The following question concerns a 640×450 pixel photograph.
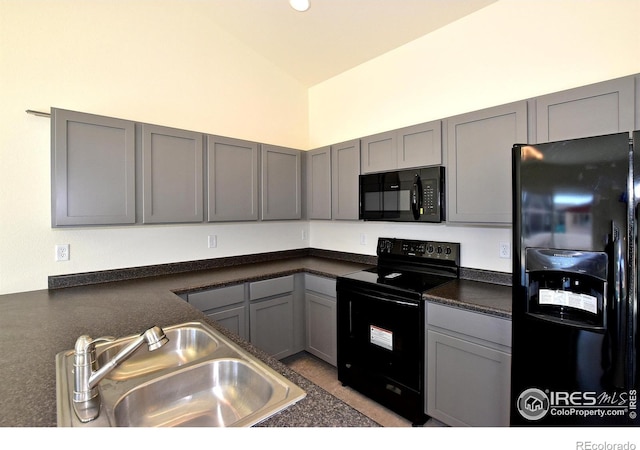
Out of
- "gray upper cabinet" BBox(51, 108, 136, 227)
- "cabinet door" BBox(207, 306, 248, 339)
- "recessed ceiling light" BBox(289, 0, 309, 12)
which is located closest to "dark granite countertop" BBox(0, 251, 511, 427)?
"cabinet door" BBox(207, 306, 248, 339)

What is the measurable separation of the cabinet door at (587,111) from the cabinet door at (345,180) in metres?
1.36

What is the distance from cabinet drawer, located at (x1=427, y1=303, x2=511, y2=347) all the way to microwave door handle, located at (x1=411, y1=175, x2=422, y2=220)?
2.25 ft

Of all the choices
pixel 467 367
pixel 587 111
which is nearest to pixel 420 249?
pixel 467 367

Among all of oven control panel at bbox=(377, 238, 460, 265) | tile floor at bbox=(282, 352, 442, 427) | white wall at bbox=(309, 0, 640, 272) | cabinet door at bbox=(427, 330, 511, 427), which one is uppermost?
white wall at bbox=(309, 0, 640, 272)

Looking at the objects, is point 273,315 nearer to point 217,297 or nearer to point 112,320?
point 217,297

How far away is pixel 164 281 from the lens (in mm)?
2281

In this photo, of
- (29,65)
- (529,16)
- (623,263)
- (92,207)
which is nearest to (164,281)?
(92,207)

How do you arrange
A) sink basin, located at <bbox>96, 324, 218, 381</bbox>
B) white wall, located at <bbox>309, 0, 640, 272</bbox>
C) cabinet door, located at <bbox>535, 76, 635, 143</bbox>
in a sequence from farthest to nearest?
white wall, located at <bbox>309, 0, 640, 272</bbox> < cabinet door, located at <bbox>535, 76, 635, 143</bbox> < sink basin, located at <bbox>96, 324, 218, 381</bbox>

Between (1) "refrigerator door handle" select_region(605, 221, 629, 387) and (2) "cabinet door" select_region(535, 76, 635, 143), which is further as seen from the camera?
(2) "cabinet door" select_region(535, 76, 635, 143)

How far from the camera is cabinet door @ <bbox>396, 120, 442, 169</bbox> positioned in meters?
2.13

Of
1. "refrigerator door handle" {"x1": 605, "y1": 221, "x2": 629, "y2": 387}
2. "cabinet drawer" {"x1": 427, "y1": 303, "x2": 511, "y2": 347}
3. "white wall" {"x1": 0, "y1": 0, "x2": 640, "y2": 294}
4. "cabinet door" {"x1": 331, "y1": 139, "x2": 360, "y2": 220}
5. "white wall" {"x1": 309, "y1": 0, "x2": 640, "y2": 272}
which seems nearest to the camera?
"refrigerator door handle" {"x1": 605, "y1": 221, "x2": 629, "y2": 387}

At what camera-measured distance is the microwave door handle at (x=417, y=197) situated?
2.19 meters

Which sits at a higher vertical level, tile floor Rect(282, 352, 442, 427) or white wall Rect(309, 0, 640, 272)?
white wall Rect(309, 0, 640, 272)

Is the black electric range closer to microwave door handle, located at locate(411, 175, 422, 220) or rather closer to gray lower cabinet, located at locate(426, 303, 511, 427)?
gray lower cabinet, located at locate(426, 303, 511, 427)
